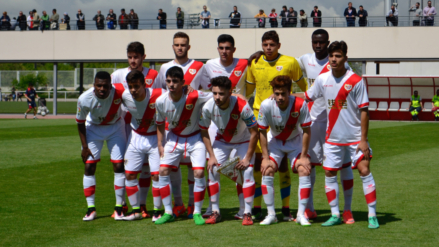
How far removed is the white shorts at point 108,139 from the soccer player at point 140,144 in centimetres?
16

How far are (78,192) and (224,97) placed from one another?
12.2ft

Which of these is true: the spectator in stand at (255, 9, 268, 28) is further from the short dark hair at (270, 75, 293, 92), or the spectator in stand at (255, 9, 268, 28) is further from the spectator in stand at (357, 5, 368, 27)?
the short dark hair at (270, 75, 293, 92)

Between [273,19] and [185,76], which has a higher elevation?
[273,19]

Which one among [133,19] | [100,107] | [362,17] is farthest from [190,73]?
[133,19]

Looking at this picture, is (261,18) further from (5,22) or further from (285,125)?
(285,125)

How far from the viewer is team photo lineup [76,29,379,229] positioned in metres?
5.84

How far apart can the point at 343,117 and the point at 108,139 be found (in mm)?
3085

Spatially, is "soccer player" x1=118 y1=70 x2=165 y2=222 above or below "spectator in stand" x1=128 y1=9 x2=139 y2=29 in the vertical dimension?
below

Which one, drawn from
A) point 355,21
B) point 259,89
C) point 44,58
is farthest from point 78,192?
point 44,58

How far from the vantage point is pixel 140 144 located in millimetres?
6344

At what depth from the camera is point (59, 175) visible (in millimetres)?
9922

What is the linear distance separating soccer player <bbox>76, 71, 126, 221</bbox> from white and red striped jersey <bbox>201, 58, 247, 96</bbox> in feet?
4.11

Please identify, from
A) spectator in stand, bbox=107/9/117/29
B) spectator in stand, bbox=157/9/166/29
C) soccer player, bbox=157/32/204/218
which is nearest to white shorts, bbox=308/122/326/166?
soccer player, bbox=157/32/204/218

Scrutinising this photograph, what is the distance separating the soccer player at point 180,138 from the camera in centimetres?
614
